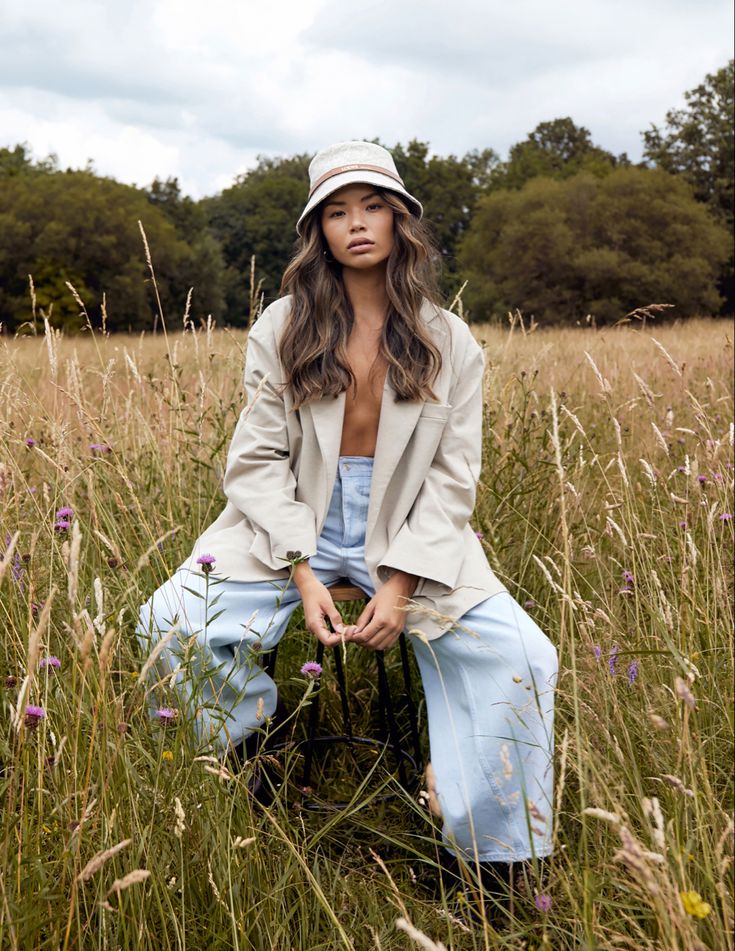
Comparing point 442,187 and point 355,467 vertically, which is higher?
point 442,187

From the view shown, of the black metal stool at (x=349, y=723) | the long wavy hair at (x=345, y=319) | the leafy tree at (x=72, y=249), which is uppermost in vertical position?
the leafy tree at (x=72, y=249)

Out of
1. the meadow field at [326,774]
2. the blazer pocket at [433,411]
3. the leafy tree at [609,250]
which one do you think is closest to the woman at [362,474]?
the blazer pocket at [433,411]

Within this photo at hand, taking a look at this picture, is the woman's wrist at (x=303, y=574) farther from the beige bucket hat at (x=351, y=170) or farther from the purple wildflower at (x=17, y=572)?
the beige bucket hat at (x=351, y=170)

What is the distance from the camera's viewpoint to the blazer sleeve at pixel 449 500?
6.87 ft

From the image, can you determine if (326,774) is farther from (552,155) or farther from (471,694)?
(552,155)

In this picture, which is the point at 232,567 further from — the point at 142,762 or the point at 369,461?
the point at 142,762

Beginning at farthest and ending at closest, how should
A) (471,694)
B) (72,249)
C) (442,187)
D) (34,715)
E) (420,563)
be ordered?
(442,187)
(72,249)
(420,563)
(471,694)
(34,715)

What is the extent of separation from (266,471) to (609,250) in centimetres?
2635

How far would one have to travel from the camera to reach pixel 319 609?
2055mm

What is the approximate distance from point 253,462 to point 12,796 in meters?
1.14

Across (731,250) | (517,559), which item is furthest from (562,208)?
(517,559)

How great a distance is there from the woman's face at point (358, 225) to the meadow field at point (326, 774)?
24.9 inches

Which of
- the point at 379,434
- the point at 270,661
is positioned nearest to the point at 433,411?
the point at 379,434

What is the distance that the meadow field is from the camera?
1250 millimetres
